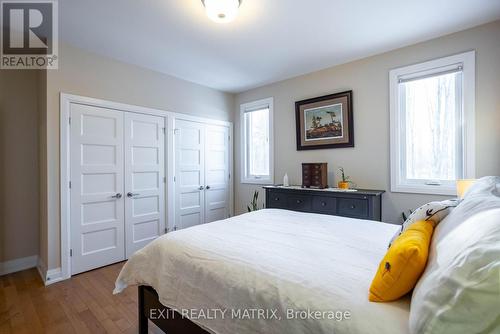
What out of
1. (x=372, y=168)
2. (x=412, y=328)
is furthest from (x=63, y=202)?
(x=372, y=168)

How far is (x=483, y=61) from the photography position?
7.63 ft

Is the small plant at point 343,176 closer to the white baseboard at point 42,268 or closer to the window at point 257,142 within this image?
the window at point 257,142

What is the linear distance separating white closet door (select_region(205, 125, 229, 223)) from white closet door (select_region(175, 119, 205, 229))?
0.35 ft

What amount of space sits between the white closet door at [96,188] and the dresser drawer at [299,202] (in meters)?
2.22

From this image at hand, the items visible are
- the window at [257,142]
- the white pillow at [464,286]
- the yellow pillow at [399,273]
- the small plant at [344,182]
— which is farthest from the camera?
the window at [257,142]

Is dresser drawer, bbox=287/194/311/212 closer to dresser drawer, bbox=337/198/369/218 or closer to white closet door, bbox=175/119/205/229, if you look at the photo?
dresser drawer, bbox=337/198/369/218

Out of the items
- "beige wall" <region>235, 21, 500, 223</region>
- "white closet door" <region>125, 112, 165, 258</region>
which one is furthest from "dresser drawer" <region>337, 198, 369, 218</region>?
"white closet door" <region>125, 112, 165, 258</region>

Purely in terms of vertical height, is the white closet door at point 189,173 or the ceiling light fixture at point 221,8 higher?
the ceiling light fixture at point 221,8

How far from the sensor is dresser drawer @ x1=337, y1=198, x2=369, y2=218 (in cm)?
265

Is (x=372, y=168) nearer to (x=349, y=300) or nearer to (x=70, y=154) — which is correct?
(x=349, y=300)

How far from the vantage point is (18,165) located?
2857mm

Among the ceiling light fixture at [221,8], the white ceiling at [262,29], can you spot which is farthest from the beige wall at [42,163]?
the ceiling light fixture at [221,8]

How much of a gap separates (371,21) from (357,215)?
197 centimetres

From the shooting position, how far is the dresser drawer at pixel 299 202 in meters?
3.09
